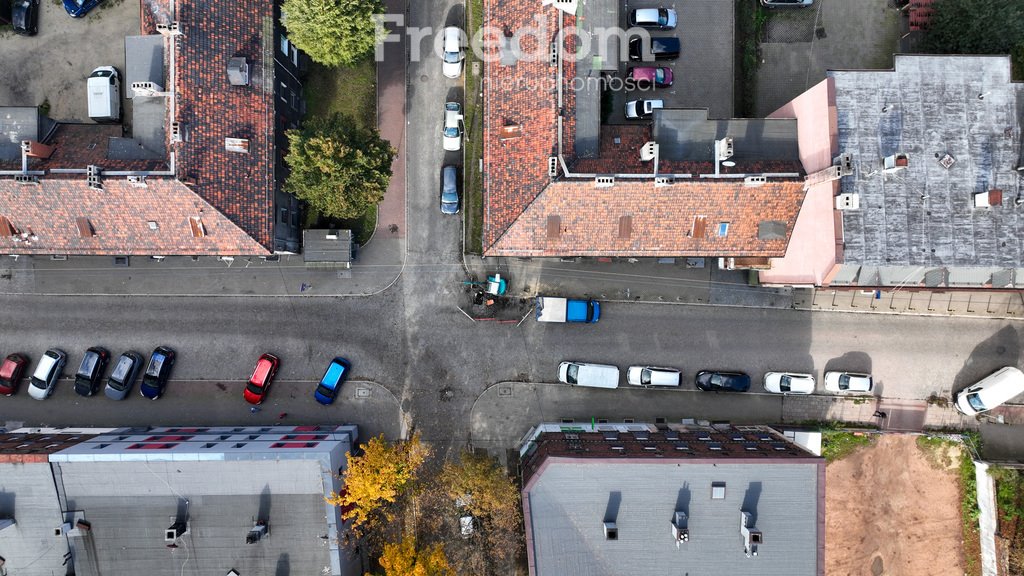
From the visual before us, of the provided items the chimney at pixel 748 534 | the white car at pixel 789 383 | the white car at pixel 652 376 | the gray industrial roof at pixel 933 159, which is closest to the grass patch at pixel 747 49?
the gray industrial roof at pixel 933 159

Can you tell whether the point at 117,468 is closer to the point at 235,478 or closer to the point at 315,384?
the point at 235,478

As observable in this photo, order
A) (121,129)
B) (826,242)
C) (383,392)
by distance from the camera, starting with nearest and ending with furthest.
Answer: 1. (826,242)
2. (121,129)
3. (383,392)

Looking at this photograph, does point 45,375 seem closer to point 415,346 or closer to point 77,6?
point 415,346

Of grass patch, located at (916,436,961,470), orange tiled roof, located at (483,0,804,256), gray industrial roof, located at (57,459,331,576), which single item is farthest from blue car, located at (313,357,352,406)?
grass patch, located at (916,436,961,470)

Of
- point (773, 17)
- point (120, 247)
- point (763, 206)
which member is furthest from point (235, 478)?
point (773, 17)

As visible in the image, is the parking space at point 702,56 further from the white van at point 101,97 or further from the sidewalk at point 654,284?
the white van at point 101,97
